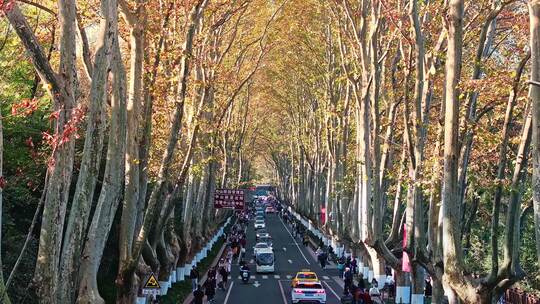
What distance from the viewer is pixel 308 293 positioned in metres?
28.5

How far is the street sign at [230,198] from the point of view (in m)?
48.7

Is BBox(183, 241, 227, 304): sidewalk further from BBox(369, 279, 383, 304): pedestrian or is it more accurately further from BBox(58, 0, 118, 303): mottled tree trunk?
BBox(58, 0, 118, 303): mottled tree trunk

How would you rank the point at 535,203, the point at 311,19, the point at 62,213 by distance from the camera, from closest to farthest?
the point at 62,213 < the point at 535,203 < the point at 311,19

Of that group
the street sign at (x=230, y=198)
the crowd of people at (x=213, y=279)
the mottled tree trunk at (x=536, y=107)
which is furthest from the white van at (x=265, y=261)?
the mottled tree trunk at (x=536, y=107)

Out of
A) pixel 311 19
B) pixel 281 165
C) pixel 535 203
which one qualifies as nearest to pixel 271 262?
pixel 311 19

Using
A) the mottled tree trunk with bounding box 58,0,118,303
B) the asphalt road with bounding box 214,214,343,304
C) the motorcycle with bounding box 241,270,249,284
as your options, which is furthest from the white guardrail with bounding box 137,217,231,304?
the mottled tree trunk with bounding box 58,0,118,303

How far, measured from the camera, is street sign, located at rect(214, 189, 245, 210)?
48.7 metres

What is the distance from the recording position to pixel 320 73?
40.8 meters

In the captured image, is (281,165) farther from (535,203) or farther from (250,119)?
(535,203)

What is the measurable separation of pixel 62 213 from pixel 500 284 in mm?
8836

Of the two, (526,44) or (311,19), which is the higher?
(311,19)

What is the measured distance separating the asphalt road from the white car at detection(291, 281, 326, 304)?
1640mm

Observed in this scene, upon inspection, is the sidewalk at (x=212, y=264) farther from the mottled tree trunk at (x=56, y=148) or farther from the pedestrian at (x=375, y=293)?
the mottled tree trunk at (x=56, y=148)

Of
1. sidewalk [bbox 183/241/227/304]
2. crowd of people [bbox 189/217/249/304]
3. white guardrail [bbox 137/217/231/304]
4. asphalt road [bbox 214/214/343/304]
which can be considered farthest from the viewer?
asphalt road [bbox 214/214/343/304]
